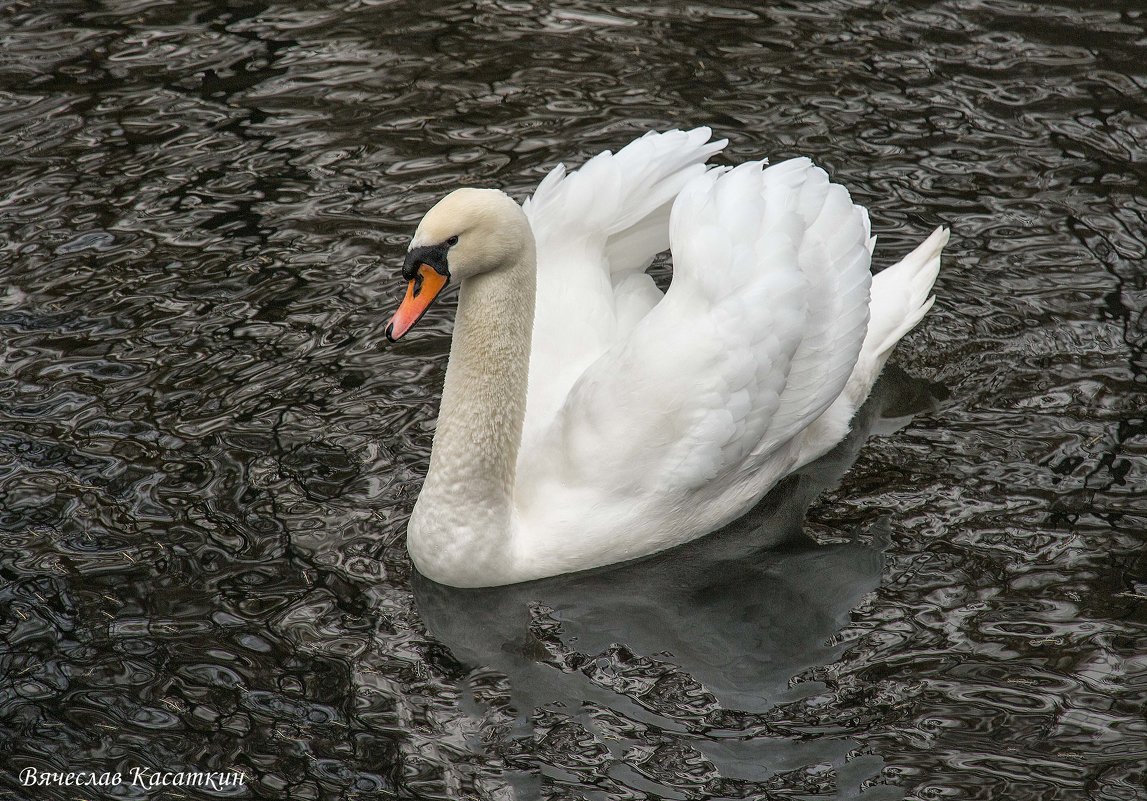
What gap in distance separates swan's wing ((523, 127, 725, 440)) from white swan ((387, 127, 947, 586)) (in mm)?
11

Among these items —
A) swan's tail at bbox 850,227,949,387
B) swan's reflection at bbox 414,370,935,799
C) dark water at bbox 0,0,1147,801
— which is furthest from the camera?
swan's tail at bbox 850,227,949,387

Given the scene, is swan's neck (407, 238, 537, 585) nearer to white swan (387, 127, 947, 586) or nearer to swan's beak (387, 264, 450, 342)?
white swan (387, 127, 947, 586)

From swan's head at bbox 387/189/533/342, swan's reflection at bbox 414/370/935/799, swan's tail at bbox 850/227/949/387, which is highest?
swan's head at bbox 387/189/533/342

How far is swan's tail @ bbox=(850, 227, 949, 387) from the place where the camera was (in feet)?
24.7

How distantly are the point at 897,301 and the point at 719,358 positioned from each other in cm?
174

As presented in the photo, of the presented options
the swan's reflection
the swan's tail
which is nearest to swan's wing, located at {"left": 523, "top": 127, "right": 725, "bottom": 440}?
the swan's reflection

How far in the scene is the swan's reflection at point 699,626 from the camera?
569cm

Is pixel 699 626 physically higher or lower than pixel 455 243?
lower

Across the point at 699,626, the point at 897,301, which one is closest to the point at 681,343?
the point at 699,626

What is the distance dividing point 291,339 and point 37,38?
14.8 feet

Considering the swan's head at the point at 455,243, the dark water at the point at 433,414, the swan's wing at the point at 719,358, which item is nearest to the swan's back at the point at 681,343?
the swan's wing at the point at 719,358

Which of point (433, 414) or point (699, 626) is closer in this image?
point (699, 626)

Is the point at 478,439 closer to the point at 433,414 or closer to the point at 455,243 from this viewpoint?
the point at 455,243

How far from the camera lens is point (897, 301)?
24.9 ft
